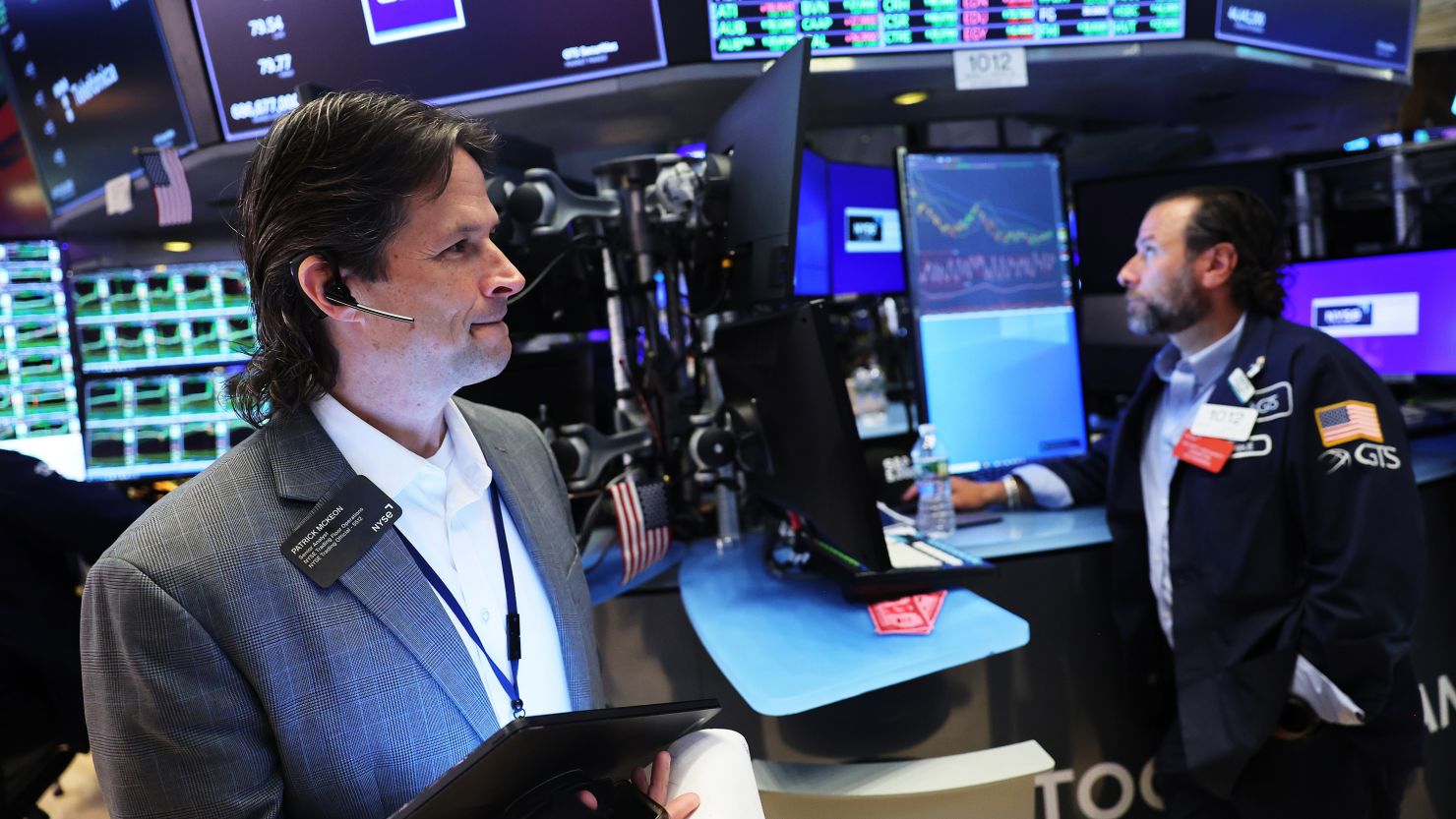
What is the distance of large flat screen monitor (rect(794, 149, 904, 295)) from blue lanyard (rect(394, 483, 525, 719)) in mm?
1417

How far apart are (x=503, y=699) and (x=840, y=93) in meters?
2.13

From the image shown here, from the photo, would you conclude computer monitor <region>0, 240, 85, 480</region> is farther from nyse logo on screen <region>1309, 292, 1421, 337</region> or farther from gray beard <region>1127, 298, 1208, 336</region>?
nyse logo on screen <region>1309, 292, 1421, 337</region>

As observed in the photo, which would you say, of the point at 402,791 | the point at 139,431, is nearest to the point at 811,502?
the point at 402,791

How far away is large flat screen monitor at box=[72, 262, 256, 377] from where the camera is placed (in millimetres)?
3242

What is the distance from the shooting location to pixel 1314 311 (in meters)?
3.04

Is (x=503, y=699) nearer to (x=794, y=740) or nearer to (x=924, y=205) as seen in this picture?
(x=794, y=740)

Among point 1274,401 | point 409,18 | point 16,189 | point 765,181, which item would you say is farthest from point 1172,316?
point 16,189

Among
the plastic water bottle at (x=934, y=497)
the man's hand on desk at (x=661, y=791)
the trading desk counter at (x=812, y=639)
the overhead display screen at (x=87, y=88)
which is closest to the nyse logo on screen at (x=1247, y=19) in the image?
the plastic water bottle at (x=934, y=497)

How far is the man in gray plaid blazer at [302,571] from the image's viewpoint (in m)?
0.94

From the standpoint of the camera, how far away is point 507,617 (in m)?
1.21

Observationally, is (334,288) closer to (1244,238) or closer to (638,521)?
(638,521)

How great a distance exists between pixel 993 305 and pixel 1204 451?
83 centimetres

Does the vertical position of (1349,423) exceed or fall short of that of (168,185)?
it falls short

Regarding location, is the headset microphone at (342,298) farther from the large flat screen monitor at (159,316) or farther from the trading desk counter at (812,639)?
the large flat screen monitor at (159,316)
